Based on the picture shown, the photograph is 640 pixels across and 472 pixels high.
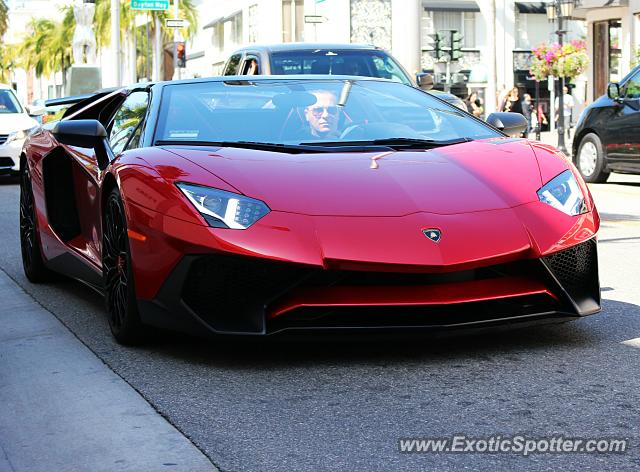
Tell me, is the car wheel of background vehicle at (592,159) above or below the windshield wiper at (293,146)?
below

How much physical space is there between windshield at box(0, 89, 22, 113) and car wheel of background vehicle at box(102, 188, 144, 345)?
49.2 feet

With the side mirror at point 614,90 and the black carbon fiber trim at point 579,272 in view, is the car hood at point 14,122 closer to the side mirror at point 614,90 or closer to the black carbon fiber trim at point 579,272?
the side mirror at point 614,90

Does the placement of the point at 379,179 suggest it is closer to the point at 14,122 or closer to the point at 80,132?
the point at 80,132

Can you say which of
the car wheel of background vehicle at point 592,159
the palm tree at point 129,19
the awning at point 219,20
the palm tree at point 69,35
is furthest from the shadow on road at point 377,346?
the palm tree at point 129,19

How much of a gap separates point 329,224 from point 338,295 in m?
0.27

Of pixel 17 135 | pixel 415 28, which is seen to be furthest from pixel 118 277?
pixel 415 28

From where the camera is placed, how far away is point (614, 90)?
1535 centimetres

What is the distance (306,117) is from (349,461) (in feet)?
8.52

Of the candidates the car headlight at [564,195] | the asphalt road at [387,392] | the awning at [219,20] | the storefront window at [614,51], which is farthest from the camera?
the awning at [219,20]

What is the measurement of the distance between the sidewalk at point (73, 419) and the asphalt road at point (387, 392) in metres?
0.07

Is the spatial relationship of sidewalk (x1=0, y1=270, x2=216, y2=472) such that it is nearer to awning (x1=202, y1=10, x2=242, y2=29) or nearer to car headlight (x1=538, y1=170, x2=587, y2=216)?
car headlight (x1=538, y1=170, x2=587, y2=216)

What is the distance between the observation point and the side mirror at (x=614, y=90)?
1533 cm

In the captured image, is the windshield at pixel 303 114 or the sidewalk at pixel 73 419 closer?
the sidewalk at pixel 73 419

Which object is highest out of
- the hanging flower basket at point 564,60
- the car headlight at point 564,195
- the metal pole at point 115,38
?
the metal pole at point 115,38
